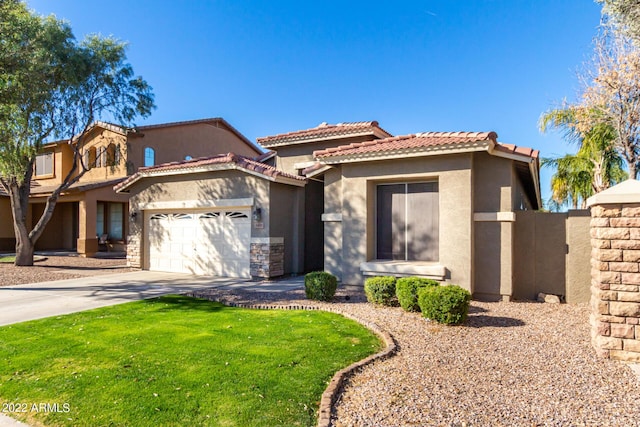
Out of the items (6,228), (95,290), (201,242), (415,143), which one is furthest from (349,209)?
(6,228)

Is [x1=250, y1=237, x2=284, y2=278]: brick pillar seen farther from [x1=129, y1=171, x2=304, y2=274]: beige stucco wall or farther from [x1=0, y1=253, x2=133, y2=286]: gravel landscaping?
[x1=0, y1=253, x2=133, y2=286]: gravel landscaping

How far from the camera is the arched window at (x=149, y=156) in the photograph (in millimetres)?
22969

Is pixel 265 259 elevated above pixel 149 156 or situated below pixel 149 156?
below

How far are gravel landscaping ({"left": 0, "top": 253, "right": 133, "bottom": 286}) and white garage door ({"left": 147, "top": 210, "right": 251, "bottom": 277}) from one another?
2.03m

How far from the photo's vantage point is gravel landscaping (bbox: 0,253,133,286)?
44.4ft

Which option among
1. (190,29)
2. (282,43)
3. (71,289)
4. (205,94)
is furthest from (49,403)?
(205,94)

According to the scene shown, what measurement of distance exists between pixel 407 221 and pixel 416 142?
2183 millimetres

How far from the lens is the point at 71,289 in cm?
1148

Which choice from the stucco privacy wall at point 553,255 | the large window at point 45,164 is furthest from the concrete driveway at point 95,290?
the large window at point 45,164

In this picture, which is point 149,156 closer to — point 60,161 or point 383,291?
point 60,161

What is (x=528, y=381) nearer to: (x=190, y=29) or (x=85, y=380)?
(x=85, y=380)

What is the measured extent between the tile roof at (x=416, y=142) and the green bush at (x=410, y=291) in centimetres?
357

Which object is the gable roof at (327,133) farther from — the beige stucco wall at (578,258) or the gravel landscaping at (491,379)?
the gravel landscaping at (491,379)

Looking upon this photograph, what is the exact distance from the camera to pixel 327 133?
15.1 metres
